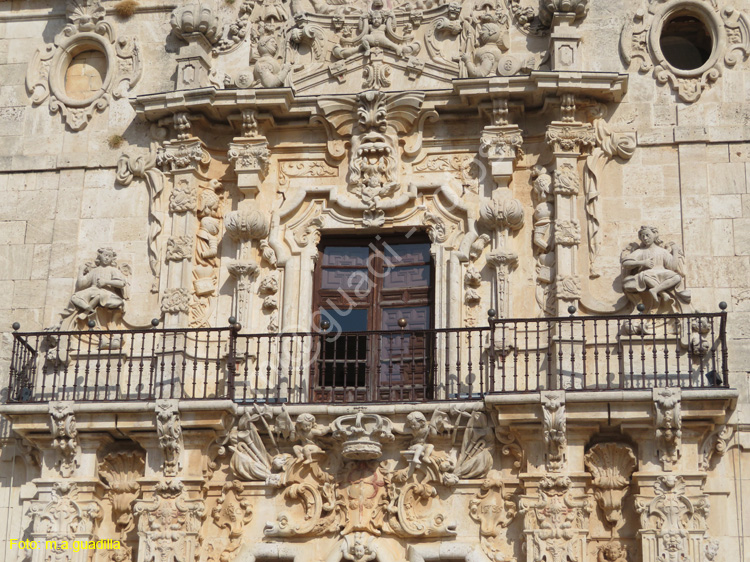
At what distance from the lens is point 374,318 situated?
1363 cm

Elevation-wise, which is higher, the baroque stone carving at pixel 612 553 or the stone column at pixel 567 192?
the stone column at pixel 567 192

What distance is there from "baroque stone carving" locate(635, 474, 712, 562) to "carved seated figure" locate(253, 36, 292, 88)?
16.7 ft

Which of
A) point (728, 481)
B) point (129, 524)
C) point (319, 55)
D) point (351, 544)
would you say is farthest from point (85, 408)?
point (728, 481)

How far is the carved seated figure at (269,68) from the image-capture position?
1406 cm

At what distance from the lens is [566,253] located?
13242 millimetres

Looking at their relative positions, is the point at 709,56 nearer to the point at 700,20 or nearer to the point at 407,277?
the point at 700,20

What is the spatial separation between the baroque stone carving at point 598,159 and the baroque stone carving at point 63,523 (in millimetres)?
4924

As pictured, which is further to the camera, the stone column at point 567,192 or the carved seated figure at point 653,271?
the stone column at point 567,192

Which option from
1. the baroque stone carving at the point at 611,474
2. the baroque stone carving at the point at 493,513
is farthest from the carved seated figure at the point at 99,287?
the baroque stone carving at the point at 611,474

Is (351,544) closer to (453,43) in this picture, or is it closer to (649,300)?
(649,300)

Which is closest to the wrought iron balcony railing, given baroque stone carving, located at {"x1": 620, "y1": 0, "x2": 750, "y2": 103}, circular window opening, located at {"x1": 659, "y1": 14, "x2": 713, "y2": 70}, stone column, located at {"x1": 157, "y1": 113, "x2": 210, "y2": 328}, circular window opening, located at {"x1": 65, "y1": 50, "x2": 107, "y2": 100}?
stone column, located at {"x1": 157, "y1": 113, "x2": 210, "y2": 328}

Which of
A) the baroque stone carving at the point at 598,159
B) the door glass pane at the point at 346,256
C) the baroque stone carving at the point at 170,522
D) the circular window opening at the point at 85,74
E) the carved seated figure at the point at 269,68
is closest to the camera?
the baroque stone carving at the point at 170,522

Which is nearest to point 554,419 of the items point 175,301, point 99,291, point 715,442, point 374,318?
point 715,442

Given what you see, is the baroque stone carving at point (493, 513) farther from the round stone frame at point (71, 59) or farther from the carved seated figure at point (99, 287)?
the round stone frame at point (71, 59)
